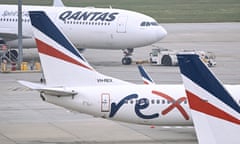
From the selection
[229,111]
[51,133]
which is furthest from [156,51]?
[229,111]

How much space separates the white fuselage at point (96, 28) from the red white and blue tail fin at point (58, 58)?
83.9ft

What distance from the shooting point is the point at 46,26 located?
33750mm

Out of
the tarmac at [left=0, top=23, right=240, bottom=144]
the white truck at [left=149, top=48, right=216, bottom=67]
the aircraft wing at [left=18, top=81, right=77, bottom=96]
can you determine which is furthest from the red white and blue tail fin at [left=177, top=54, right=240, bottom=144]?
the white truck at [left=149, top=48, right=216, bottom=67]

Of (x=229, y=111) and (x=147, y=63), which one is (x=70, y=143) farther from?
(x=147, y=63)

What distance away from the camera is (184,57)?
65.1 ft

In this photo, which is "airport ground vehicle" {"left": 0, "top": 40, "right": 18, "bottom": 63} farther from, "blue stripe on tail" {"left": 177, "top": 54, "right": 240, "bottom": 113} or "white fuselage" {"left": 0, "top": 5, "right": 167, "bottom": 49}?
"blue stripe on tail" {"left": 177, "top": 54, "right": 240, "bottom": 113}

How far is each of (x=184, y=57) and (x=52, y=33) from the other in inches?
578

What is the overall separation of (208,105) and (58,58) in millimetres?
14947

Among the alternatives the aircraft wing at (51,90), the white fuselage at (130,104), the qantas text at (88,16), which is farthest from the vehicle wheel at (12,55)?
the aircraft wing at (51,90)

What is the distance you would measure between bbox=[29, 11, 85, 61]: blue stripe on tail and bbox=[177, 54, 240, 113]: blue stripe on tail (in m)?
14.4

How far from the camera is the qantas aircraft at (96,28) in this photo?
60.6 metres

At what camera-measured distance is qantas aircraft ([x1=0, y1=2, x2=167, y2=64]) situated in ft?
199

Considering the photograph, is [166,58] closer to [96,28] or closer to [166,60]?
[166,60]

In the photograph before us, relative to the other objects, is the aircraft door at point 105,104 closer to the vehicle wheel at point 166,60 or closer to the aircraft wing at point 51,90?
the aircraft wing at point 51,90
